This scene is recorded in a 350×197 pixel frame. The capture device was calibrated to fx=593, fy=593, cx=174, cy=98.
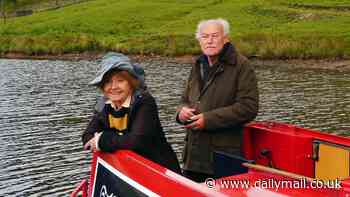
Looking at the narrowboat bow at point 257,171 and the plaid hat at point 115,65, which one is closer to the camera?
the narrowboat bow at point 257,171

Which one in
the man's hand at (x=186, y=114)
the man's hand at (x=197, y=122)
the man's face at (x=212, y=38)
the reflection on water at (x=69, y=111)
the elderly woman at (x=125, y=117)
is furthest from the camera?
the reflection on water at (x=69, y=111)

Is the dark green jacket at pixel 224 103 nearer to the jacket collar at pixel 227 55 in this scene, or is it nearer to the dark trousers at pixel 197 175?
the jacket collar at pixel 227 55

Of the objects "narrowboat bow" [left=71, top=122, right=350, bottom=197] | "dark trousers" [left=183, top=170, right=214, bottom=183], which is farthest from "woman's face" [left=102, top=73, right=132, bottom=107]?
"dark trousers" [left=183, top=170, right=214, bottom=183]

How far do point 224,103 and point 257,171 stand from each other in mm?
876

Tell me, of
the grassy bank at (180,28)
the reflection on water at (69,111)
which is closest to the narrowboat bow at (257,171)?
the reflection on water at (69,111)

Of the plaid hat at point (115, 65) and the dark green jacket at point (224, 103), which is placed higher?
the plaid hat at point (115, 65)

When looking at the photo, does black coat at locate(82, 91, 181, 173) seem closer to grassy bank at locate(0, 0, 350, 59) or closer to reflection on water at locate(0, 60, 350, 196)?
reflection on water at locate(0, 60, 350, 196)

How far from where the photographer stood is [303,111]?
2227 centimetres

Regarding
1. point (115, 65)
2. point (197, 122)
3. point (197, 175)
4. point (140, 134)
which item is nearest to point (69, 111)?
point (197, 175)

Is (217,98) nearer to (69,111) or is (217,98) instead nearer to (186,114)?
(186,114)

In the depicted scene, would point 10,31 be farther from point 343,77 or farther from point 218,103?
point 218,103

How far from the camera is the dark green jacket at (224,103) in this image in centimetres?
677

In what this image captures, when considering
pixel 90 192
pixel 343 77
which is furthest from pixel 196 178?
pixel 343 77

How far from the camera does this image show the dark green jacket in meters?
6.77
